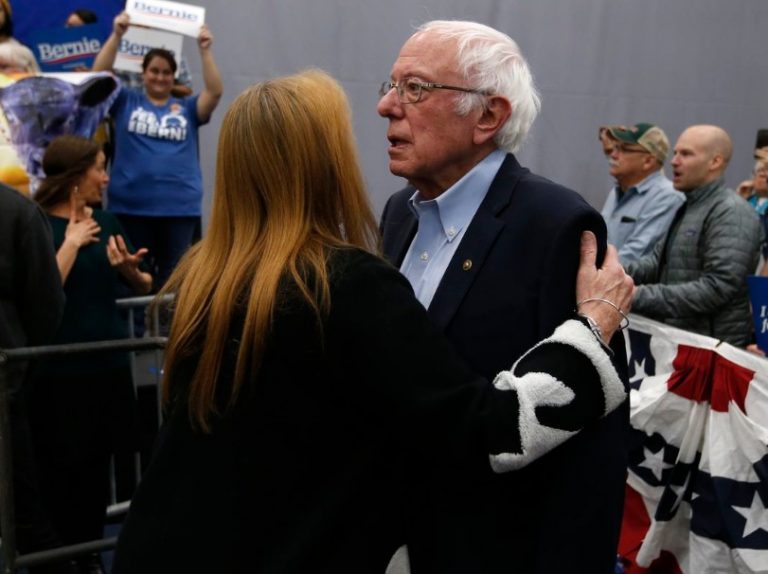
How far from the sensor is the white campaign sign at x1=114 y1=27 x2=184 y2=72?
5934 millimetres

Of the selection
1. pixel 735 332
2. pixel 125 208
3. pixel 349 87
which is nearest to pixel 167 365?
pixel 735 332

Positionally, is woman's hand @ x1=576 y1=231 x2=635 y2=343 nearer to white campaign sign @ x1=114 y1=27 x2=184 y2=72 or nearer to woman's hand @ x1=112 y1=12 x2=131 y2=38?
woman's hand @ x1=112 y1=12 x2=131 y2=38

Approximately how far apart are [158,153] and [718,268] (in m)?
3.15

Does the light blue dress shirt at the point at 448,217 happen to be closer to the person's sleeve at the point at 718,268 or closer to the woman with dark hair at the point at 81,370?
the woman with dark hair at the point at 81,370

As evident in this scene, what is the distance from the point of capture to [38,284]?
3.76 meters

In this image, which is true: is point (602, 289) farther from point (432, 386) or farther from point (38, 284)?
point (38, 284)

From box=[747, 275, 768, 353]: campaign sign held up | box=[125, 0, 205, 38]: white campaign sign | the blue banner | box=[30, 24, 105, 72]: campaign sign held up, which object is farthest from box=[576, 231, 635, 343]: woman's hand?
the blue banner

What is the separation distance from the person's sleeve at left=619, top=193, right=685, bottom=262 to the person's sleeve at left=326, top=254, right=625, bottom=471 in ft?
13.1

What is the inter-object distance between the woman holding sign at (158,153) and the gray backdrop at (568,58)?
25.8 inches

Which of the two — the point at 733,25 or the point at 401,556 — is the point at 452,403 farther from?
the point at 733,25

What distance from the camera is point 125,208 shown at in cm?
593

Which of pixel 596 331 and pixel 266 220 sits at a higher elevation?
pixel 266 220

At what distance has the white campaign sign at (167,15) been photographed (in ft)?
19.1

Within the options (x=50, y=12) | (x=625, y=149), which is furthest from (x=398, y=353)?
(x=50, y=12)
